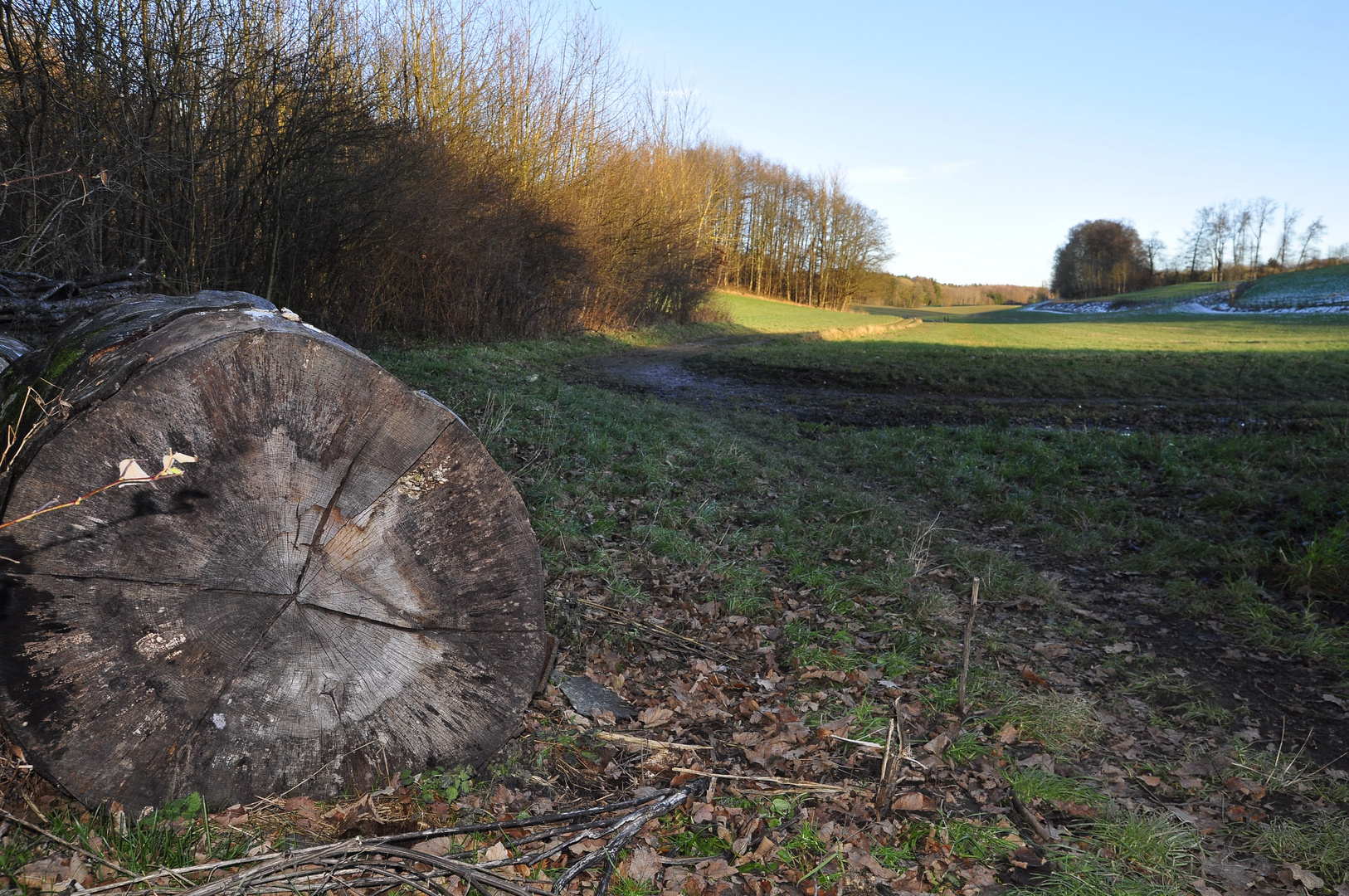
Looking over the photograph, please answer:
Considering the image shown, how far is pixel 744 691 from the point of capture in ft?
13.0

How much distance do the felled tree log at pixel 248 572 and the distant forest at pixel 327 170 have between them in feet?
4.85

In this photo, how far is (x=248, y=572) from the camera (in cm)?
252

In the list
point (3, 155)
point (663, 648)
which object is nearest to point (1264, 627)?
point (663, 648)

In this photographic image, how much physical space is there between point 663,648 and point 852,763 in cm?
125

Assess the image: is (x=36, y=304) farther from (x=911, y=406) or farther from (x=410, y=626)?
(x=911, y=406)

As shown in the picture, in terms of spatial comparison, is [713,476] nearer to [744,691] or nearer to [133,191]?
[744,691]

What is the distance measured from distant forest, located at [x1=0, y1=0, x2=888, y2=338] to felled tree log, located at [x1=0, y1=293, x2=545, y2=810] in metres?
1.48

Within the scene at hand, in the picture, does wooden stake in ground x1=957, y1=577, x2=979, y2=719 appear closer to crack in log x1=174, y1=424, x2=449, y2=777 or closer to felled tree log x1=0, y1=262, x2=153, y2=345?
crack in log x1=174, y1=424, x2=449, y2=777

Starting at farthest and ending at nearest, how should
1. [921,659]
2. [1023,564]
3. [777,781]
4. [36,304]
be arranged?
[1023,564], [36,304], [921,659], [777,781]

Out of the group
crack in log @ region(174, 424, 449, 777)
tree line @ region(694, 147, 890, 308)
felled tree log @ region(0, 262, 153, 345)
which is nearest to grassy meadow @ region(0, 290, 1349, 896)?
crack in log @ region(174, 424, 449, 777)

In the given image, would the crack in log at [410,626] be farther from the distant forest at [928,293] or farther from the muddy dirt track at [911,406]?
the distant forest at [928,293]

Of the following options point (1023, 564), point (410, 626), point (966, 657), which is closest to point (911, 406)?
point (1023, 564)

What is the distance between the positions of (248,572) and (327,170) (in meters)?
10.9

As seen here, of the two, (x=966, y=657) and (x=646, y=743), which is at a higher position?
(x=966, y=657)
